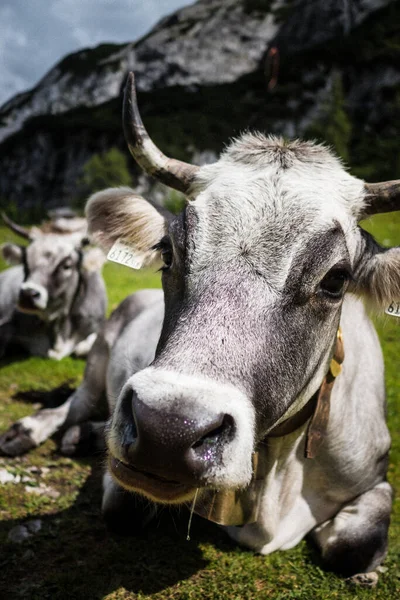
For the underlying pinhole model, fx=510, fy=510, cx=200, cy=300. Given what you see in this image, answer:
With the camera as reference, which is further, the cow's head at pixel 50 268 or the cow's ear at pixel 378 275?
the cow's head at pixel 50 268

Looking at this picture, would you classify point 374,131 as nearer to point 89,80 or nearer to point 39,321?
point 39,321

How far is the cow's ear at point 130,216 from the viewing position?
11.3 feet

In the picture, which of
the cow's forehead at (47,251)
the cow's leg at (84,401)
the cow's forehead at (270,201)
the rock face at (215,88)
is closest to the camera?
the cow's forehead at (270,201)

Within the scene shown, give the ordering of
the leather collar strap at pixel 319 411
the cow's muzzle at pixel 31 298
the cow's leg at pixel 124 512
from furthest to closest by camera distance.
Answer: the cow's muzzle at pixel 31 298
the cow's leg at pixel 124 512
the leather collar strap at pixel 319 411

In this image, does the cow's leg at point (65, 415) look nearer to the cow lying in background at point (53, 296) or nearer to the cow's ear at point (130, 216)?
the cow's ear at point (130, 216)

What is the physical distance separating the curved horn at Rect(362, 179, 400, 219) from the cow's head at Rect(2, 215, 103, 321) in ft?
18.6

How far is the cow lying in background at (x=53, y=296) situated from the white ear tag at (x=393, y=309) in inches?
226

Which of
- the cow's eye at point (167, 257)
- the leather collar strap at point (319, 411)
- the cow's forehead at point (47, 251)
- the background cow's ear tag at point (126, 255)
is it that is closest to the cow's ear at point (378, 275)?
the leather collar strap at point (319, 411)

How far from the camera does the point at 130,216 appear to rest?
3.48 m

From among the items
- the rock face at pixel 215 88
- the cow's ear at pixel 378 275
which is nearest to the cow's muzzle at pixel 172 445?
the cow's ear at pixel 378 275

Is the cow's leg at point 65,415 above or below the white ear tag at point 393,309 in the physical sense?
below

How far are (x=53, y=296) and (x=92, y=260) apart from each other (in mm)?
930

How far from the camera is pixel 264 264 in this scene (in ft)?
7.83

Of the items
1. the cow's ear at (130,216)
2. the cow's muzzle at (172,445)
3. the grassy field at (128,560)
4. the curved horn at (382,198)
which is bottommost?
the grassy field at (128,560)
